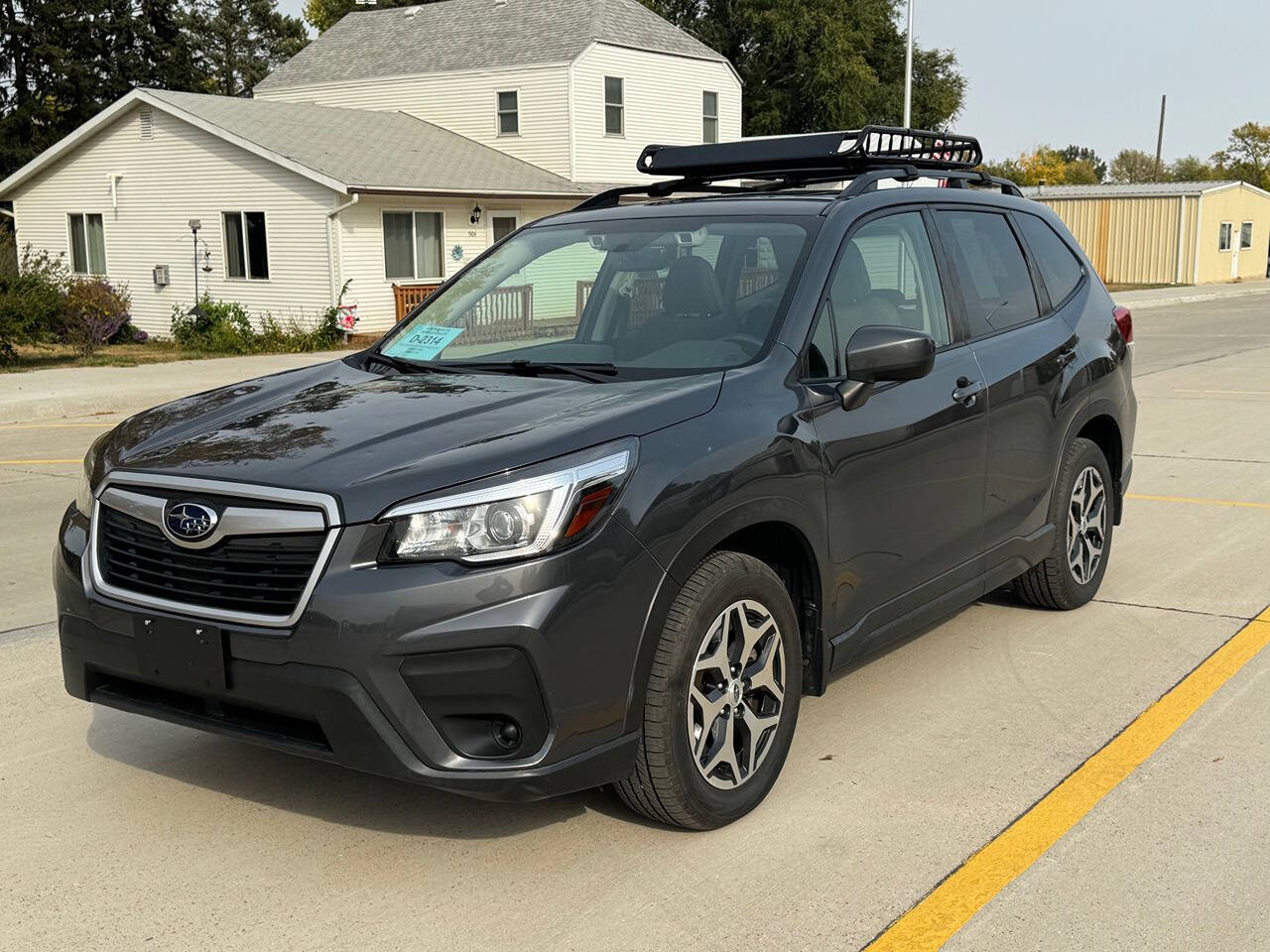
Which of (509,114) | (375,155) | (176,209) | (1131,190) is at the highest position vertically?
(509,114)

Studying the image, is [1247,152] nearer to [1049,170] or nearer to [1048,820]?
[1049,170]

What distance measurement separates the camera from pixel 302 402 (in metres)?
4.31

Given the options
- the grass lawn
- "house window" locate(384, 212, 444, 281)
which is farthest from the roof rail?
"house window" locate(384, 212, 444, 281)

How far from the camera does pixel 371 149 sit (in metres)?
29.0

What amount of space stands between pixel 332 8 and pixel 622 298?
6163cm

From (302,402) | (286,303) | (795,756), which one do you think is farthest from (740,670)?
(286,303)

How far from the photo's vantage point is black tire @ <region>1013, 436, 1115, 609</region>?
5.84m

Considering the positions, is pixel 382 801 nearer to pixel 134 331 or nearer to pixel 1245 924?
pixel 1245 924

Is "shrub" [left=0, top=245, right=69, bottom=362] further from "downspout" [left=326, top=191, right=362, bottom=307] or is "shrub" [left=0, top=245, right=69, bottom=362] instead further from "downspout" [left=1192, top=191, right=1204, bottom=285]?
"downspout" [left=1192, top=191, right=1204, bottom=285]

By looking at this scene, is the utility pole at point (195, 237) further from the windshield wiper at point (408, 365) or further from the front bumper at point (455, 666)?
the front bumper at point (455, 666)

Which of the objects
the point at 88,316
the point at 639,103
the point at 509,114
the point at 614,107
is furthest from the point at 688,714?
the point at 639,103

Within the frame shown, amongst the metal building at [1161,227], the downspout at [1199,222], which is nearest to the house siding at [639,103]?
the metal building at [1161,227]

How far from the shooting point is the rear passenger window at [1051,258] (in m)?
5.98

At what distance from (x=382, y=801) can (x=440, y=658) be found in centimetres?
106
